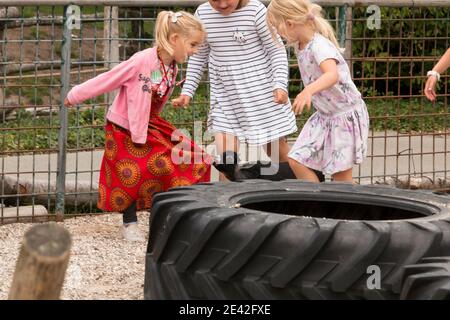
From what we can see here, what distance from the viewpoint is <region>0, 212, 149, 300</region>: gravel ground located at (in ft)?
17.4

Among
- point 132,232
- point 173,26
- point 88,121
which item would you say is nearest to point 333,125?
point 173,26

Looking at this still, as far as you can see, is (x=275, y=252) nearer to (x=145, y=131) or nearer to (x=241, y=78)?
(x=145, y=131)

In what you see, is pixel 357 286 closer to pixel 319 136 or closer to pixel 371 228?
pixel 371 228

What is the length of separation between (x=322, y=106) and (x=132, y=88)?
0.91 metres

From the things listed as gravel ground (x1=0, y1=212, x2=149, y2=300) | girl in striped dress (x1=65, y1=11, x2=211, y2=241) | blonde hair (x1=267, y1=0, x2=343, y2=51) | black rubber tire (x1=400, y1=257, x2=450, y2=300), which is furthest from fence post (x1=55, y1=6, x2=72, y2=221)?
black rubber tire (x1=400, y1=257, x2=450, y2=300)

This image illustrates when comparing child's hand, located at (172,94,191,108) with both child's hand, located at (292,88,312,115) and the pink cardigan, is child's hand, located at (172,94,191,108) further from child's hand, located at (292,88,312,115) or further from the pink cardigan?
child's hand, located at (292,88,312,115)

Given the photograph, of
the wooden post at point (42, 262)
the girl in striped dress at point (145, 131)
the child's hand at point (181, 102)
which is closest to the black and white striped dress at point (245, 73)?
the child's hand at point (181, 102)

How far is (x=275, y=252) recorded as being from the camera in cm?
402

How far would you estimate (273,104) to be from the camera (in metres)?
6.46

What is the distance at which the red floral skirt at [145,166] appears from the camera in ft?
20.5

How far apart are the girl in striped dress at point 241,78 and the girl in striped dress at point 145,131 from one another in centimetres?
15

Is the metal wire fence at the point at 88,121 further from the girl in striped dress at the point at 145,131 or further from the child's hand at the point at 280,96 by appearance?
the child's hand at the point at 280,96

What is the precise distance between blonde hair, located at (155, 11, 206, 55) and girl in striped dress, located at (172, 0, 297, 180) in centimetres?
21
